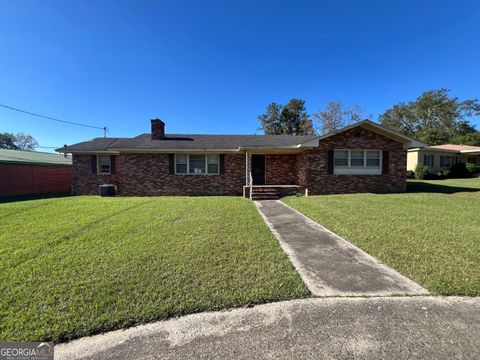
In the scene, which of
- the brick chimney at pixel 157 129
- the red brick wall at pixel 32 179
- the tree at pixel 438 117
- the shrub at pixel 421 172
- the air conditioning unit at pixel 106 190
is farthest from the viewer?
the tree at pixel 438 117

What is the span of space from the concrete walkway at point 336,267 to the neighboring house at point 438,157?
20823mm

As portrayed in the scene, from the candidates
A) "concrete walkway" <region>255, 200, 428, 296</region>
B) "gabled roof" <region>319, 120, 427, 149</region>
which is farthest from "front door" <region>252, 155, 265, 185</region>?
"concrete walkway" <region>255, 200, 428, 296</region>

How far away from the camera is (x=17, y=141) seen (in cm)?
5741

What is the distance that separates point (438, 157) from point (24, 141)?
85413 mm

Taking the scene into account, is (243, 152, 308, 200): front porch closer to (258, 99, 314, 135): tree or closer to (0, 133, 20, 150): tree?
(258, 99, 314, 135): tree

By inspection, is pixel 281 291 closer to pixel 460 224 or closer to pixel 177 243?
pixel 177 243

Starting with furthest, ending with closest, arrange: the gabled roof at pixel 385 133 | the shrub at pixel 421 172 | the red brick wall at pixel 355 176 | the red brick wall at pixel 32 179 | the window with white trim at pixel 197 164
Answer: the shrub at pixel 421 172
the red brick wall at pixel 32 179
the window with white trim at pixel 197 164
the red brick wall at pixel 355 176
the gabled roof at pixel 385 133

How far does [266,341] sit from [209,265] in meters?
1.63

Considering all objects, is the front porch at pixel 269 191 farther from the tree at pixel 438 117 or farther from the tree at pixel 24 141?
the tree at pixel 24 141

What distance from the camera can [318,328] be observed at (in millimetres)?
2176

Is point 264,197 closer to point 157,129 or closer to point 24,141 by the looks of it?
point 157,129

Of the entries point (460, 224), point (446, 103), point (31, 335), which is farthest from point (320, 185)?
point (446, 103)

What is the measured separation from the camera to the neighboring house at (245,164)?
1122 cm

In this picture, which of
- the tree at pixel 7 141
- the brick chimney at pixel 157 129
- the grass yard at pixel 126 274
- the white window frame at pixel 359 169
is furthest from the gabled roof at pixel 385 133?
the tree at pixel 7 141
